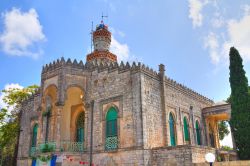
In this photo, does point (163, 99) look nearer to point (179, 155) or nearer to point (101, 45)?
point (179, 155)

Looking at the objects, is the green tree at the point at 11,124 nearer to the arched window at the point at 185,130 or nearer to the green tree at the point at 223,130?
the arched window at the point at 185,130

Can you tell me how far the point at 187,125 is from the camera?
61.8ft

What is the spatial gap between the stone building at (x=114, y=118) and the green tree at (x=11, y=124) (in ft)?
9.66

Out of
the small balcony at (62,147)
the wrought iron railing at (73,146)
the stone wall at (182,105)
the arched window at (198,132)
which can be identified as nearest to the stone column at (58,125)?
the small balcony at (62,147)

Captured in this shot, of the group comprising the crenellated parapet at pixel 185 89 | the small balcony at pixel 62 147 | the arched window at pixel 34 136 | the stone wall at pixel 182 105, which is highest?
the crenellated parapet at pixel 185 89

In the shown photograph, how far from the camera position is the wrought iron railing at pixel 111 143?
47.9 feet

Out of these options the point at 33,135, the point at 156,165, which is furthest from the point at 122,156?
the point at 33,135

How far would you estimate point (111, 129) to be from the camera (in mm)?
15102

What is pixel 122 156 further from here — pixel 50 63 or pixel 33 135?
pixel 33 135

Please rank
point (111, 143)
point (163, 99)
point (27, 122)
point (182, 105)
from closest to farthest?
point (111, 143)
point (163, 99)
point (182, 105)
point (27, 122)

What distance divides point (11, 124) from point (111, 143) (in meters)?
11.9

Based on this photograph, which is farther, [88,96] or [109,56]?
[109,56]

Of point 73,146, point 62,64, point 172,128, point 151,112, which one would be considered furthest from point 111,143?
point 62,64

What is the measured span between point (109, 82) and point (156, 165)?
5576 millimetres
